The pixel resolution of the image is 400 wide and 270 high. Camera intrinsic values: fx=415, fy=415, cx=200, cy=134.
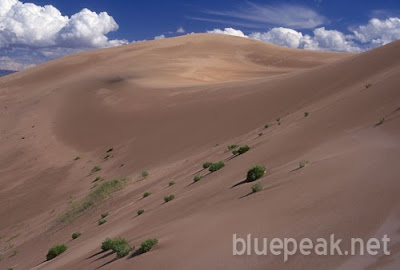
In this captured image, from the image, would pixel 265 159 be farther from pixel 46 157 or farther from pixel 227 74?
pixel 227 74

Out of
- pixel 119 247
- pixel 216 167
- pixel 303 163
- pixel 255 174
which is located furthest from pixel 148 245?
pixel 216 167

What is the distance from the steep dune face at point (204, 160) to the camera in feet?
24.6

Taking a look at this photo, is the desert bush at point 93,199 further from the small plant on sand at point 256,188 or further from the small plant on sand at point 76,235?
the small plant on sand at point 256,188

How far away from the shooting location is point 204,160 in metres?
19.2

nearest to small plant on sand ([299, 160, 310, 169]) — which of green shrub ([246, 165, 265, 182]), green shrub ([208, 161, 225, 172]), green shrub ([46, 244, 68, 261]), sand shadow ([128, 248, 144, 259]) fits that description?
green shrub ([246, 165, 265, 182])

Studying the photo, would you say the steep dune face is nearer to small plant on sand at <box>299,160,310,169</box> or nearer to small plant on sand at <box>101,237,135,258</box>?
small plant on sand at <box>101,237,135,258</box>

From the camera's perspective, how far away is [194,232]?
27.5 feet

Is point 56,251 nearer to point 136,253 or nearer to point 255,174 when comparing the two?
point 136,253

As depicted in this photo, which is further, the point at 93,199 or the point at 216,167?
the point at 93,199

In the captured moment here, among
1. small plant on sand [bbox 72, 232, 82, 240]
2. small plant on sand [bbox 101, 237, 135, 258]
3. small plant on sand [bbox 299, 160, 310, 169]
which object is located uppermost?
small plant on sand [bbox 72, 232, 82, 240]

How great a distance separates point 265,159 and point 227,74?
57158mm

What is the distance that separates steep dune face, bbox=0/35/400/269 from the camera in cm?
751

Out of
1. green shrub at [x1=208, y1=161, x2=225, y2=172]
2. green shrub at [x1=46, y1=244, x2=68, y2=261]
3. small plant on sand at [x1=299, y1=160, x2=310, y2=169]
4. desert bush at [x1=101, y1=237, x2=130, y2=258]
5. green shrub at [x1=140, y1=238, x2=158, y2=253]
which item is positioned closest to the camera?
green shrub at [x1=140, y1=238, x2=158, y2=253]

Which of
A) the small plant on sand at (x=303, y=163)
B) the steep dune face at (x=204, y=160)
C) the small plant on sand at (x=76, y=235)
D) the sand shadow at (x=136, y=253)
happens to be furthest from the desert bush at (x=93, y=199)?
the small plant on sand at (x=303, y=163)
